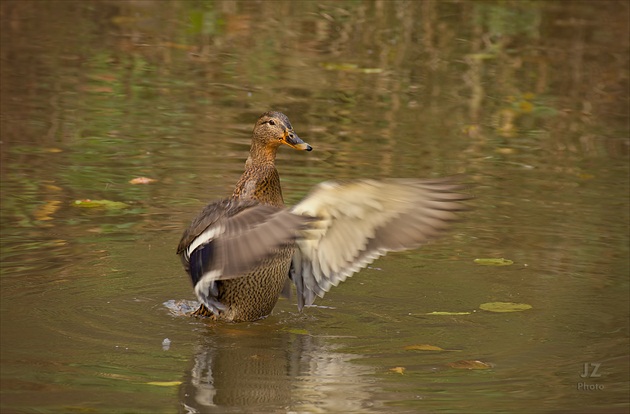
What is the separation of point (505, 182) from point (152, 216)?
2.95m

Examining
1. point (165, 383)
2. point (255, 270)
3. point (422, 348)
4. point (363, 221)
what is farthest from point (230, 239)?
point (422, 348)

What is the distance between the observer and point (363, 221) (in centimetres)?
705

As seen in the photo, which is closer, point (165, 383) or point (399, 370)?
point (165, 383)

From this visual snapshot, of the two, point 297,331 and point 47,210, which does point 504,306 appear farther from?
point 47,210

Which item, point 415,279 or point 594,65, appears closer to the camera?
point 415,279

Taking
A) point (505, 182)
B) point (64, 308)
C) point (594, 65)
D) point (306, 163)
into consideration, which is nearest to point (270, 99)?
point (306, 163)

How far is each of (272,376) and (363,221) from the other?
1190 millimetres

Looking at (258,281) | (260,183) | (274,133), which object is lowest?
(258,281)

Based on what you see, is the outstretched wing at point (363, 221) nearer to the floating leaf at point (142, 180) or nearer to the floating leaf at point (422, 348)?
the floating leaf at point (422, 348)

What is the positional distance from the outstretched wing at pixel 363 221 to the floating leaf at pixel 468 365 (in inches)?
28.0

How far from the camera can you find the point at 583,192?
9930 millimetres

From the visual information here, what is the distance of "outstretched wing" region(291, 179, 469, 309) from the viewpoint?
22.1 ft

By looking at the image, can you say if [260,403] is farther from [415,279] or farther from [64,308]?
[415,279]

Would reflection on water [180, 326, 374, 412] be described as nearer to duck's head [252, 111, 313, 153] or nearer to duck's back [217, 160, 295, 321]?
duck's back [217, 160, 295, 321]
